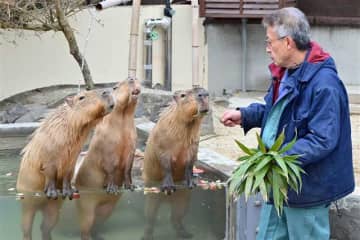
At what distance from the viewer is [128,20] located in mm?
10922

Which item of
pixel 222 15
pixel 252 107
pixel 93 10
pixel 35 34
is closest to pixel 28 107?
pixel 35 34

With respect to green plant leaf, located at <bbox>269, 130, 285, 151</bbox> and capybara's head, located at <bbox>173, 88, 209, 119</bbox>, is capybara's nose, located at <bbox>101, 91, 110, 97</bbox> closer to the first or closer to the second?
capybara's head, located at <bbox>173, 88, 209, 119</bbox>

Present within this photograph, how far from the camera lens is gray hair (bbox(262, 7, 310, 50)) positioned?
2894 millimetres

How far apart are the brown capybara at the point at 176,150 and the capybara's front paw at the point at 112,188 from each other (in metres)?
0.24

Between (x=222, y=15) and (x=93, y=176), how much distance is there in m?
7.48

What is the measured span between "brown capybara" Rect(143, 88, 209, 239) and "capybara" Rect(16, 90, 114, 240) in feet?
1.83

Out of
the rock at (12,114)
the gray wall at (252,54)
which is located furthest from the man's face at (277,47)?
the gray wall at (252,54)

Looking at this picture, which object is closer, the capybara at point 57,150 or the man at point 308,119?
the man at point 308,119

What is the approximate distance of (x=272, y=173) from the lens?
297cm

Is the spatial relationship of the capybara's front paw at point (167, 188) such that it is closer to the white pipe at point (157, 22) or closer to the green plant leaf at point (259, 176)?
the green plant leaf at point (259, 176)

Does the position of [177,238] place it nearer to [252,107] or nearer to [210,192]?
[210,192]

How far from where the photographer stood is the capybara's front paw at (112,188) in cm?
368

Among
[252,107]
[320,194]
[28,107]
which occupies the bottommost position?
[28,107]

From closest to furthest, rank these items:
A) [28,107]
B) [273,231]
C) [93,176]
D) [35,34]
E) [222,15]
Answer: [273,231] → [93,176] → [28,107] → [35,34] → [222,15]
